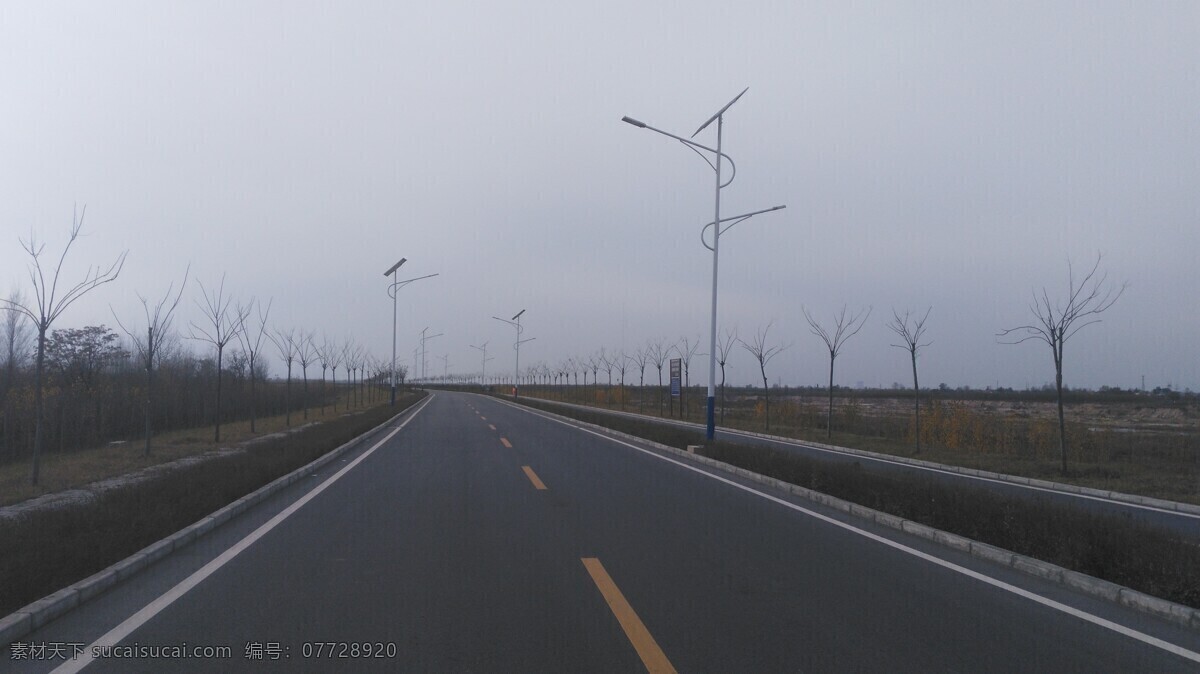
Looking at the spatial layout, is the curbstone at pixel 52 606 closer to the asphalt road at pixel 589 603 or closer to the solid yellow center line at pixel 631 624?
the asphalt road at pixel 589 603

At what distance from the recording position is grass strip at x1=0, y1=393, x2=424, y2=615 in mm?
6816

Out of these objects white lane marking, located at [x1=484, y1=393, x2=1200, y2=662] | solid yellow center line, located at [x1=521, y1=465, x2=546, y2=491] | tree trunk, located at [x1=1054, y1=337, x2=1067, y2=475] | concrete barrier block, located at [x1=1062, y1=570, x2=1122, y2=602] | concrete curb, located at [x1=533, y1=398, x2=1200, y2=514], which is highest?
tree trunk, located at [x1=1054, y1=337, x2=1067, y2=475]

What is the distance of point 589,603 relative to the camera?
6586 millimetres

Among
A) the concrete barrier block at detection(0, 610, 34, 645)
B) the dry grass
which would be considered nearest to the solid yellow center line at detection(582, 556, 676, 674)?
the concrete barrier block at detection(0, 610, 34, 645)

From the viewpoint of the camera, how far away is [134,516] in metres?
9.57

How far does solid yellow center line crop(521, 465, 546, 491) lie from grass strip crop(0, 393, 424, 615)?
15.2 ft

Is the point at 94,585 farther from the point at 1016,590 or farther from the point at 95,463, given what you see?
the point at 95,463

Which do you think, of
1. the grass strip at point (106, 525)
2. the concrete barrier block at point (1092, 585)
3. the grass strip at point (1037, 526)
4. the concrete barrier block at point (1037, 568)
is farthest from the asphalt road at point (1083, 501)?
the grass strip at point (106, 525)

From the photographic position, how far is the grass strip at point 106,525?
6.82m

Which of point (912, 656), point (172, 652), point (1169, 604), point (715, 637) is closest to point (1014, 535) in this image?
point (1169, 604)

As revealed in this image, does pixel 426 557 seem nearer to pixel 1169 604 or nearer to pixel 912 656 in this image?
pixel 912 656

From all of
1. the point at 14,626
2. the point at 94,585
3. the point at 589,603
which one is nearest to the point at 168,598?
the point at 94,585

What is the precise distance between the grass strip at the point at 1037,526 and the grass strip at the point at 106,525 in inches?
368

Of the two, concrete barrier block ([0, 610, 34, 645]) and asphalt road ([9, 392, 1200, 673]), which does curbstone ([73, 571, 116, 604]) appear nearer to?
asphalt road ([9, 392, 1200, 673])
